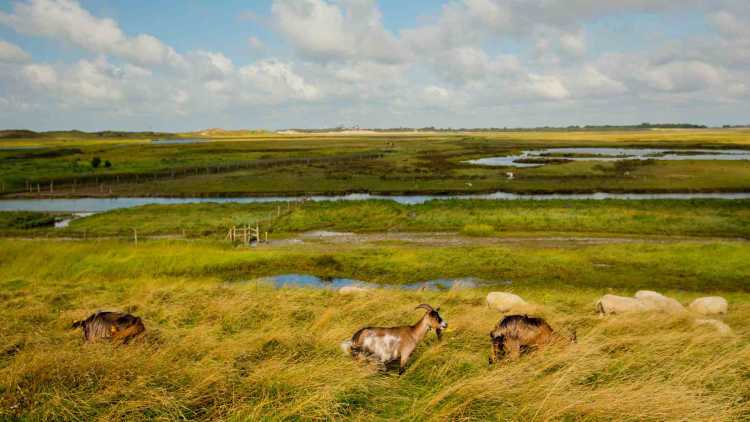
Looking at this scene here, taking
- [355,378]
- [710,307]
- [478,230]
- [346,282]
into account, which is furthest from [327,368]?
[478,230]

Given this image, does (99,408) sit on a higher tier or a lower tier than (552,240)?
higher

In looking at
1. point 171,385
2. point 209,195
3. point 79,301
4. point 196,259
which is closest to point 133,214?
point 209,195

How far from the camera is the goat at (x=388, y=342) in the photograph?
7446mm

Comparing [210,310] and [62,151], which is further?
[62,151]

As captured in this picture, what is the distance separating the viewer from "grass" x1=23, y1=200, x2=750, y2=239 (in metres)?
36.3

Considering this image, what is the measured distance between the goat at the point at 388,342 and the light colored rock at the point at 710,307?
40.8 feet

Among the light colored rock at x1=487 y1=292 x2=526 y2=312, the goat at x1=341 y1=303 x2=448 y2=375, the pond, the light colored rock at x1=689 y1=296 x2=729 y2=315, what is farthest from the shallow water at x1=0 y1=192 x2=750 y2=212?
the goat at x1=341 y1=303 x2=448 y2=375

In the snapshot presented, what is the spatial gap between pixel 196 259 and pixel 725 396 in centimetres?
2528

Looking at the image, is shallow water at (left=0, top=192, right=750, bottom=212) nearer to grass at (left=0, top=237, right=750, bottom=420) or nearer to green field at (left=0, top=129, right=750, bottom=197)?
green field at (left=0, top=129, right=750, bottom=197)

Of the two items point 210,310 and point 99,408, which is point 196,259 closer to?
point 210,310

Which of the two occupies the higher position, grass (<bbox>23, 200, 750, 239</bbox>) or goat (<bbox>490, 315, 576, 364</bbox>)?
goat (<bbox>490, 315, 576, 364</bbox>)

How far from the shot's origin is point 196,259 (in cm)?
2645

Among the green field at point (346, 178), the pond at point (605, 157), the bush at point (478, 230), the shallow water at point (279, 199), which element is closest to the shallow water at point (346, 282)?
the bush at point (478, 230)

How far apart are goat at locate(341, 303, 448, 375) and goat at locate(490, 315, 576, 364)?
0.99 meters
